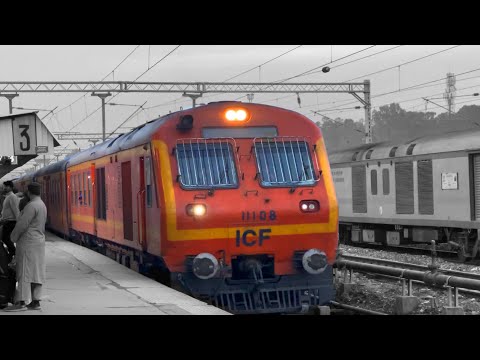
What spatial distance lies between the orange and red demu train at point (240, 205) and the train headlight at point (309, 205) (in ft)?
0.04

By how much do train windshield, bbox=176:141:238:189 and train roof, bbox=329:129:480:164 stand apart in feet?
32.6

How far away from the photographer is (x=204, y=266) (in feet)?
37.6

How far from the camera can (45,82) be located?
126ft

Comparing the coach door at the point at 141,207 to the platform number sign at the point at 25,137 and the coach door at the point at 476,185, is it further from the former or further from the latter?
the coach door at the point at 476,185

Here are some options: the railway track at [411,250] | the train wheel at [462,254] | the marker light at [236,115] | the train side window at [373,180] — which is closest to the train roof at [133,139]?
the marker light at [236,115]

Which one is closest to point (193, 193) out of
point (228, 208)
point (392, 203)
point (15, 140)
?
point (228, 208)

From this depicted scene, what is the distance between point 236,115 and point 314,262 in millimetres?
2251

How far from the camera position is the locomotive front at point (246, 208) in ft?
38.0

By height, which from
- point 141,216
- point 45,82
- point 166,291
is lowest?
point 166,291

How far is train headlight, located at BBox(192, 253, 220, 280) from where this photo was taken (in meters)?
11.4

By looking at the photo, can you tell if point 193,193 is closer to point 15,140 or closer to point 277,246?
point 277,246

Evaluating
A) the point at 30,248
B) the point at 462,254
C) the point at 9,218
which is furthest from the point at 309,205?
the point at 462,254

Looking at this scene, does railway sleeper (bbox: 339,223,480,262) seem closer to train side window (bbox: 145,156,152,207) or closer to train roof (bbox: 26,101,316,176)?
train roof (bbox: 26,101,316,176)
